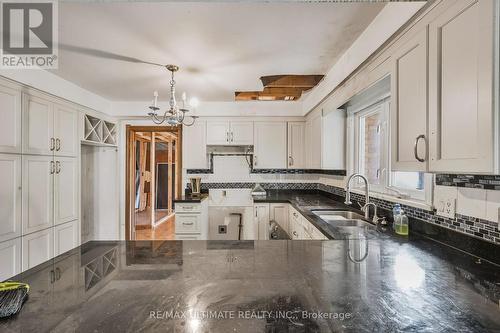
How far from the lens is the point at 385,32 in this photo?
4.76 ft

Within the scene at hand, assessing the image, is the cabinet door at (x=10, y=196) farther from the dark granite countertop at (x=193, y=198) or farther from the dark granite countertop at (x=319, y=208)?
the dark granite countertop at (x=319, y=208)

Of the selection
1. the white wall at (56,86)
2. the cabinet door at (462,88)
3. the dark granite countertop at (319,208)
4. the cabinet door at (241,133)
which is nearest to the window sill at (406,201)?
the dark granite countertop at (319,208)

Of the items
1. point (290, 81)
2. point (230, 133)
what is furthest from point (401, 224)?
point (230, 133)

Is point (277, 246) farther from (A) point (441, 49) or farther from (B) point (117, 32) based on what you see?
(B) point (117, 32)

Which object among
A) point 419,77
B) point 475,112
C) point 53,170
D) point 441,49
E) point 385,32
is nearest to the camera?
point 475,112

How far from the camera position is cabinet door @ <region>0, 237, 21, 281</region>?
2.02 meters

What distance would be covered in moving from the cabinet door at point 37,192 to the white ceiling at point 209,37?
977mm

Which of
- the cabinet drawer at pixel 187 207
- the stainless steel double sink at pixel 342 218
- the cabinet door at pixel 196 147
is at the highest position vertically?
the cabinet door at pixel 196 147

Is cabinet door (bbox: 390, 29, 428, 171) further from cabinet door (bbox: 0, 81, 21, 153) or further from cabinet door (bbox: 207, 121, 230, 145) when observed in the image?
cabinet door (bbox: 0, 81, 21, 153)

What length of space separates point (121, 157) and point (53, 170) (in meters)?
1.36

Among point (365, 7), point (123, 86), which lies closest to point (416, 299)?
point (365, 7)

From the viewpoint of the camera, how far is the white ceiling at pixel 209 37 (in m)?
1.52

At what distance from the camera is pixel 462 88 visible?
95cm

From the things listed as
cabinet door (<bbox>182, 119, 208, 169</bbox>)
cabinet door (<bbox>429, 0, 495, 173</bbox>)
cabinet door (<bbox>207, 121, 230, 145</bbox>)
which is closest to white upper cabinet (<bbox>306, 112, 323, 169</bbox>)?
cabinet door (<bbox>207, 121, 230, 145</bbox>)
